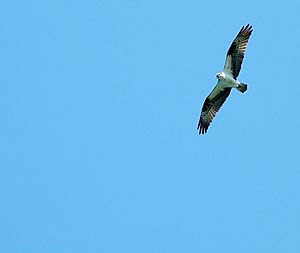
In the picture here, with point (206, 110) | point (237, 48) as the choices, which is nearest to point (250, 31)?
point (237, 48)

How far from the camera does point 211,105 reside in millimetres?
37094

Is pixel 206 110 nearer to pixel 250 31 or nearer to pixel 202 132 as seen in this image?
pixel 202 132

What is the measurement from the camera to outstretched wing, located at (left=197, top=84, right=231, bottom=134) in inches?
1433

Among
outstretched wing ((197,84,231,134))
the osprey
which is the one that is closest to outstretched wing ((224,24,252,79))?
the osprey

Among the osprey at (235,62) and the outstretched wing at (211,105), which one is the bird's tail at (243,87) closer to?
the osprey at (235,62)

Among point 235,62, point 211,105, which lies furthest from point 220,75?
point 211,105

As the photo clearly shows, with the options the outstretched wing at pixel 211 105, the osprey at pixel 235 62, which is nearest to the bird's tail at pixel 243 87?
the osprey at pixel 235 62

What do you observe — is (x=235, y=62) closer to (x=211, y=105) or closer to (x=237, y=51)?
(x=237, y=51)

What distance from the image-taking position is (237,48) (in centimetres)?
3528

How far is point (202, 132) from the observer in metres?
37.7

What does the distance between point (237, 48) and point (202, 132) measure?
4005 mm

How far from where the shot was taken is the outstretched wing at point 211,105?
36.4 meters

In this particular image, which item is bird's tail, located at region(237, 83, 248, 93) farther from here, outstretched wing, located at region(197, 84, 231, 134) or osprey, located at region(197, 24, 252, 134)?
outstretched wing, located at region(197, 84, 231, 134)

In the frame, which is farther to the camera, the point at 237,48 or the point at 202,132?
the point at 202,132
